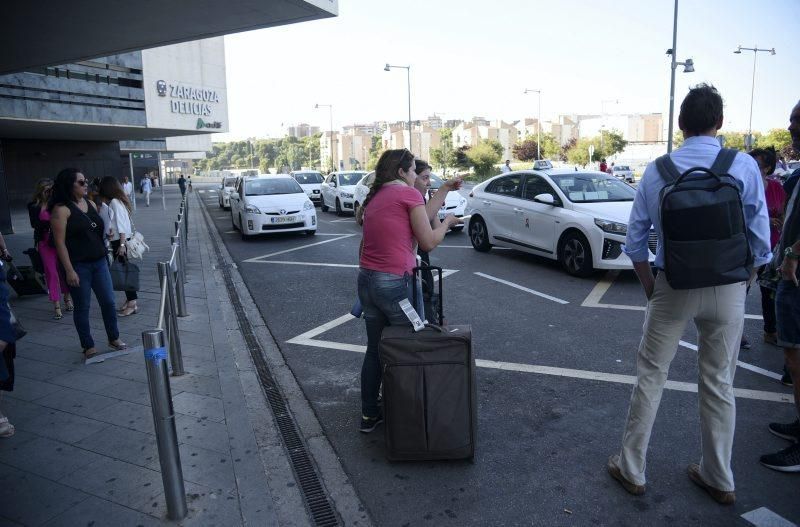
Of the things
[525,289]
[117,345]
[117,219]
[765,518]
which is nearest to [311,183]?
[525,289]

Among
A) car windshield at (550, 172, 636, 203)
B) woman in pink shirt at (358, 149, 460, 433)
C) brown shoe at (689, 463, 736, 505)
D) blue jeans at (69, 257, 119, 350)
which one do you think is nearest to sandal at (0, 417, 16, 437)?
blue jeans at (69, 257, 119, 350)

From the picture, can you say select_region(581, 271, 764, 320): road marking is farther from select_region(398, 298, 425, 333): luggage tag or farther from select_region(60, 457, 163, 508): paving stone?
select_region(60, 457, 163, 508): paving stone

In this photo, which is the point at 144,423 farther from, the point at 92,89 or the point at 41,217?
the point at 92,89

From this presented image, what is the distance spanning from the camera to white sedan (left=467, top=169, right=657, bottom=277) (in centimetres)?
809

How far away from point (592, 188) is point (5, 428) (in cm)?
806

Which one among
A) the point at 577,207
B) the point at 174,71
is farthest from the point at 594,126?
the point at 577,207

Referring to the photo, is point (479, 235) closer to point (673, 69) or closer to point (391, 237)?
point (391, 237)

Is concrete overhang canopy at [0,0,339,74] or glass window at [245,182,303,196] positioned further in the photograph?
glass window at [245,182,303,196]

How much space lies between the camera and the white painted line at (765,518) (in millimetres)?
2742

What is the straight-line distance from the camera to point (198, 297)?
25.9ft

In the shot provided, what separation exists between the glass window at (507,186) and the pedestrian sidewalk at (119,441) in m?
5.87

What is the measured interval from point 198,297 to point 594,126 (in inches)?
4979

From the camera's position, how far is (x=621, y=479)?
311 cm

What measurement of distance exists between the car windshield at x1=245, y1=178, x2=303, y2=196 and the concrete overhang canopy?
19.1ft
